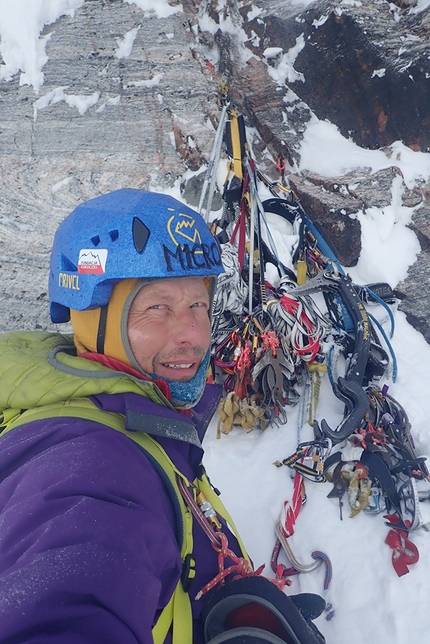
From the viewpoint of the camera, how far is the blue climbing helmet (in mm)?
1701

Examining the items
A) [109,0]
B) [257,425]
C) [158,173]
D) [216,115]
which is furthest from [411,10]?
[257,425]

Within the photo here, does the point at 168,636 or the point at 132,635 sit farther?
the point at 168,636

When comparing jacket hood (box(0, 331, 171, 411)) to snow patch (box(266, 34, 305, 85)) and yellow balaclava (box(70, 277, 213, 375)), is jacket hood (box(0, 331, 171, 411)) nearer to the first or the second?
yellow balaclava (box(70, 277, 213, 375))

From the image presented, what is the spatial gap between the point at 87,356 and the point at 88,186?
5.14 metres

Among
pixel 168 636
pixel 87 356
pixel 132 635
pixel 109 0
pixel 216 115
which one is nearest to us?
pixel 132 635

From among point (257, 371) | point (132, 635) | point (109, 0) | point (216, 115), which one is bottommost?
point (132, 635)

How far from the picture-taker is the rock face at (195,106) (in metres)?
5.29

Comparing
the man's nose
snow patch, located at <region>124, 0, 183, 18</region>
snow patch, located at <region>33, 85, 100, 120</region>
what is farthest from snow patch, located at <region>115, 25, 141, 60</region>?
the man's nose

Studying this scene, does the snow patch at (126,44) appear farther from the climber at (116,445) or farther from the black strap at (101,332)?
the black strap at (101,332)

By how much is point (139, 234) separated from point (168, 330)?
46cm

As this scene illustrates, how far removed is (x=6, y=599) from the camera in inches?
31.2

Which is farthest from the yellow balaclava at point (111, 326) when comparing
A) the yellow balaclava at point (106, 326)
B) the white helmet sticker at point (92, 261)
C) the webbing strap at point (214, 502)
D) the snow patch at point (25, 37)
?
the snow patch at point (25, 37)

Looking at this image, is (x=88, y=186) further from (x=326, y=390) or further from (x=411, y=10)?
(x=411, y=10)

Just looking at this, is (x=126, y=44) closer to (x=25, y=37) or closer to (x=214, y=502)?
(x=25, y=37)
